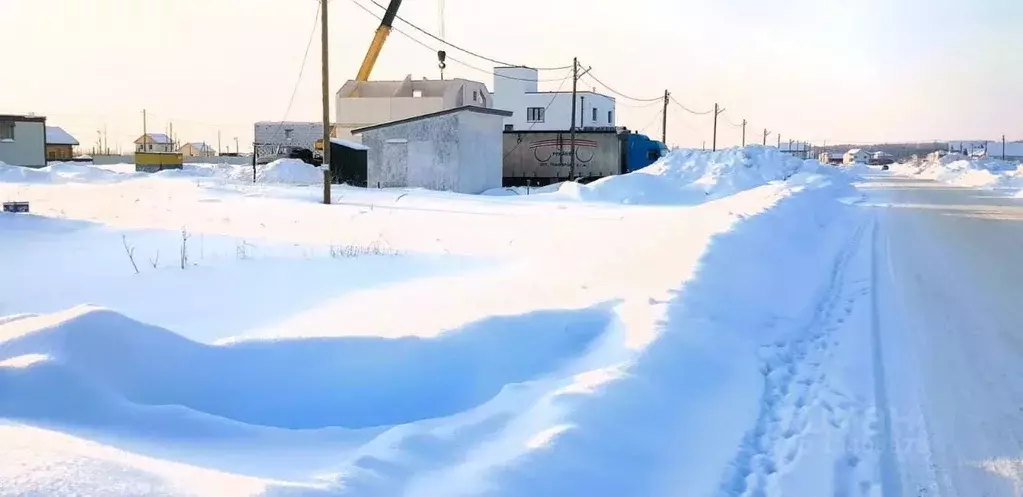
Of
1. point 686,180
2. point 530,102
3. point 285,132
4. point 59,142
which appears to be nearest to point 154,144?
point 59,142

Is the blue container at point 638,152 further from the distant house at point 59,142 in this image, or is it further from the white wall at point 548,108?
the distant house at point 59,142

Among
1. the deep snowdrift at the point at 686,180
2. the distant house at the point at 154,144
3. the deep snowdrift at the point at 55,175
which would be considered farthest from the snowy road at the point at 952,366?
the distant house at the point at 154,144

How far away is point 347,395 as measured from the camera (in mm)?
5711

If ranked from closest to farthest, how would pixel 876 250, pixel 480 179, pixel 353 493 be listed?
pixel 353 493
pixel 876 250
pixel 480 179

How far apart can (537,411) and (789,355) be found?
3.36 metres

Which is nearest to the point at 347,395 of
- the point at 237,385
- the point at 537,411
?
the point at 237,385

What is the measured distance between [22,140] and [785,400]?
62.7 meters

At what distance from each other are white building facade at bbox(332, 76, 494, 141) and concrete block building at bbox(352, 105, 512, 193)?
701 inches

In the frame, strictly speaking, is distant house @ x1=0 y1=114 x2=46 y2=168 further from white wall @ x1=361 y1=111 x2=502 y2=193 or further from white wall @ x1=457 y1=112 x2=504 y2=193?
white wall @ x1=457 y1=112 x2=504 y2=193

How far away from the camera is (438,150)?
103 ft

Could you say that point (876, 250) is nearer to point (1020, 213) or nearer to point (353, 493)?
point (1020, 213)

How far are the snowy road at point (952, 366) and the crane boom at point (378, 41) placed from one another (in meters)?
38.7

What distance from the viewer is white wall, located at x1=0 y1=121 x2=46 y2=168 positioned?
184 feet

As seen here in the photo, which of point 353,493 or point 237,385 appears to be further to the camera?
point 237,385
